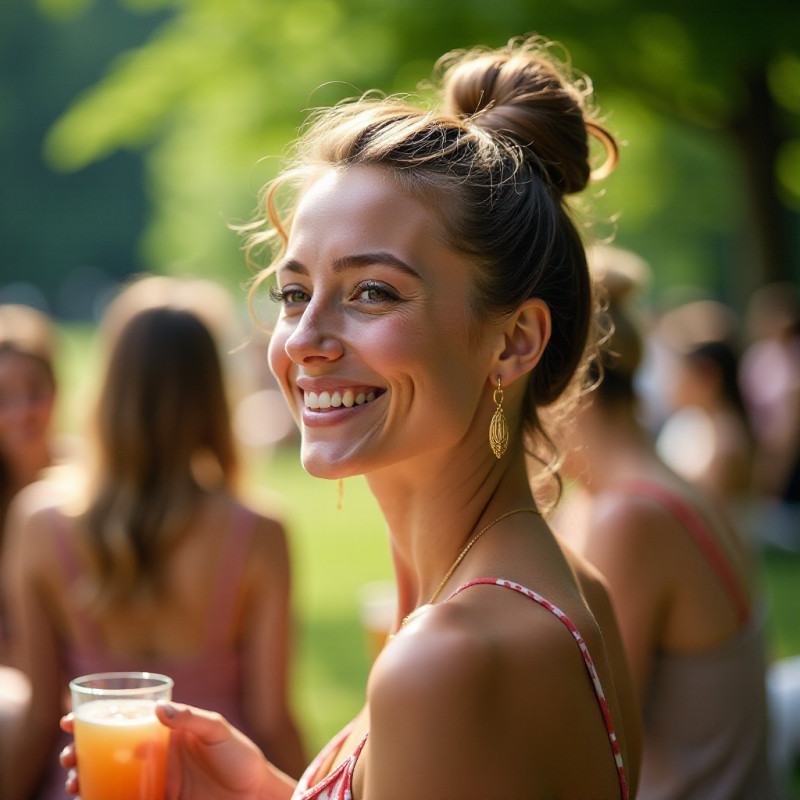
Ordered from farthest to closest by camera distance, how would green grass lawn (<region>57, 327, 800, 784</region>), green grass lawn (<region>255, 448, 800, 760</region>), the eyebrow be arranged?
1. green grass lawn (<region>255, 448, 800, 760</region>)
2. green grass lawn (<region>57, 327, 800, 784</region>)
3. the eyebrow

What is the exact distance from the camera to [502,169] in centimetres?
216

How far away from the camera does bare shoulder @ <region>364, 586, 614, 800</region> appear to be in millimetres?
Answer: 1583

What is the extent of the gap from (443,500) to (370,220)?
1.83ft

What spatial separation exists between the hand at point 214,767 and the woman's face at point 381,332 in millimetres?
569

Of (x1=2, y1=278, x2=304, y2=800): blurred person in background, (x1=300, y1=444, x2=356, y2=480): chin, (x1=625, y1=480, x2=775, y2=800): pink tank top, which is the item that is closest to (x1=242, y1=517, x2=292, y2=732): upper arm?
(x1=2, y1=278, x2=304, y2=800): blurred person in background

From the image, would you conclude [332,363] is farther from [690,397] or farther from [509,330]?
[690,397]

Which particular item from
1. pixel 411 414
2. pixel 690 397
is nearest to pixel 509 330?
pixel 411 414

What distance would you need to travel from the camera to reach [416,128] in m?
2.13

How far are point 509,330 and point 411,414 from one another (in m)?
0.28

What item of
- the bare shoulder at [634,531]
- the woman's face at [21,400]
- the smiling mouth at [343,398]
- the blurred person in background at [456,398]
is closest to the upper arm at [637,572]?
the bare shoulder at [634,531]

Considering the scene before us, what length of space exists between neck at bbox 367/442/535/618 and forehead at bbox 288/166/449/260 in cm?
42

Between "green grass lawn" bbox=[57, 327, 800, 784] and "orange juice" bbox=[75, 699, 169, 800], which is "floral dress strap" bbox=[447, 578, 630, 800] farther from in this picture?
"green grass lawn" bbox=[57, 327, 800, 784]

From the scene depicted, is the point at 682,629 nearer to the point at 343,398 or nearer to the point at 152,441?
the point at 343,398

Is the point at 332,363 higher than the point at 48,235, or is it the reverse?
the point at 332,363
